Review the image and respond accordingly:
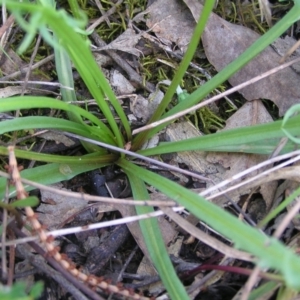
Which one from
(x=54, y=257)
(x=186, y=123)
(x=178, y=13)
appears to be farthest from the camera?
(x=178, y=13)

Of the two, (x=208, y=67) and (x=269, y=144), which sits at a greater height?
(x=208, y=67)

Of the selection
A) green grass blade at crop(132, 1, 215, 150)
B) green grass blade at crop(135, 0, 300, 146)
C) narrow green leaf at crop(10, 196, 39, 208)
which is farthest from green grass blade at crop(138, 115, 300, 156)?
narrow green leaf at crop(10, 196, 39, 208)

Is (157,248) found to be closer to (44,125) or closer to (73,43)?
(44,125)

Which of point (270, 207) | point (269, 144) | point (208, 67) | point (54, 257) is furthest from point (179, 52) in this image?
point (54, 257)

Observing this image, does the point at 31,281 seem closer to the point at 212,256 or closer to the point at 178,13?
the point at 212,256

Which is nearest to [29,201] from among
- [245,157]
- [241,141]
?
[241,141]

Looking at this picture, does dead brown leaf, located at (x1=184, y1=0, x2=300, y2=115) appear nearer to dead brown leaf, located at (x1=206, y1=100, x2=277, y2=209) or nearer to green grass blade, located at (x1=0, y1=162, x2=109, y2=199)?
dead brown leaf, located at (x1=206, y1=100, x2=277, y2=209)
